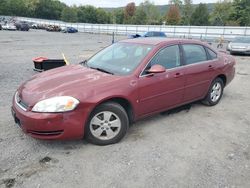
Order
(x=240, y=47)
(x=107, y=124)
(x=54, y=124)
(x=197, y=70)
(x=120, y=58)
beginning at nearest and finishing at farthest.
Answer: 1. (x=54, y=124)
2. (x=107, y=124)
3. (x=120, y=58)
4. (x=197, y=70)
5. (x=240, y=47)

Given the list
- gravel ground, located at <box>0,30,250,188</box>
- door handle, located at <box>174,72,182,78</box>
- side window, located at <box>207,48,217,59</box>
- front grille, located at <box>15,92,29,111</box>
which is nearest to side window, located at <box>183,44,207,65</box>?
side window, located at <box>207,48,217,59</box>

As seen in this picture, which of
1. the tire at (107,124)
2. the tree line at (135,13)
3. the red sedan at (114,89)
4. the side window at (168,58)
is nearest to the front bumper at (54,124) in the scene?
the red sedan at (114,89)

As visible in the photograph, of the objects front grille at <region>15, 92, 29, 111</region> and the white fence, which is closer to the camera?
front grille at <region>15, 92, 29, 111</region>

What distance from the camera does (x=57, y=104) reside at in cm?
342

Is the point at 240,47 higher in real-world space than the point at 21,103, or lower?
higher

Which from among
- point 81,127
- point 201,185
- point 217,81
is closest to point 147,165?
point 201,185

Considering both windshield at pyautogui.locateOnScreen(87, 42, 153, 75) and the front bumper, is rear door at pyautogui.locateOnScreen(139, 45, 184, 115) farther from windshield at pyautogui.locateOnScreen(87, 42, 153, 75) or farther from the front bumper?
the front bumper

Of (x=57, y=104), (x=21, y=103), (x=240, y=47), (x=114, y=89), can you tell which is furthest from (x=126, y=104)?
(x=240, y=47)

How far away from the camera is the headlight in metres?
3.41

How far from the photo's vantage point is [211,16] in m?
74.4

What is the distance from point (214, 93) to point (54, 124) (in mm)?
3793

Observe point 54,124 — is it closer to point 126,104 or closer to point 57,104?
point 57,104

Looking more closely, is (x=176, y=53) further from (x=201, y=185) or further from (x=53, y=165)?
(x=53, y=165)

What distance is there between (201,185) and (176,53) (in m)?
2.52
